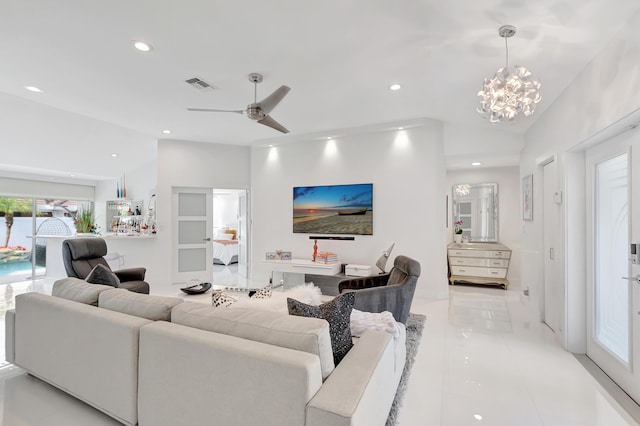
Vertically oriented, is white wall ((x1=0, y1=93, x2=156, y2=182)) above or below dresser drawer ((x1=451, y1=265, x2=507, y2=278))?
above

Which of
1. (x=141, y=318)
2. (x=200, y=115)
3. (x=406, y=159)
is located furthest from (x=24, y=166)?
(x=406, y=159)

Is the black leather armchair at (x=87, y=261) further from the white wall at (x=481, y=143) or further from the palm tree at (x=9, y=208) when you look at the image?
the white wall at (x=481, y=143)

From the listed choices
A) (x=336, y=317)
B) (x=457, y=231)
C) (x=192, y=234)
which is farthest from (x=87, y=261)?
(x=457, y=231)

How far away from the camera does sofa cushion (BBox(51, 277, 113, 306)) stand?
7.14 feet

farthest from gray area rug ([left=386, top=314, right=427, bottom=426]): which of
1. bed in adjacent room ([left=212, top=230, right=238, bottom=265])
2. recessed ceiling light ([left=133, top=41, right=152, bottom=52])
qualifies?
bed in adjacent room ([left=212, top=230, right=238, bottom=265])

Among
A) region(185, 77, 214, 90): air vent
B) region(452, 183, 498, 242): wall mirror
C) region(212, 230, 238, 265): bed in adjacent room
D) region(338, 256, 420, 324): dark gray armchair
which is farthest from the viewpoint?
region(212, 230, 238, 265): bed in adjacent room

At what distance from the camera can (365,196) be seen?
522 cm

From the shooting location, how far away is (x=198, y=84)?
11.4 ft

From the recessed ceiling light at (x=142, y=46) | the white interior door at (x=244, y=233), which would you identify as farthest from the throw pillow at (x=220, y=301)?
the white interior door at (x=244, y=233)

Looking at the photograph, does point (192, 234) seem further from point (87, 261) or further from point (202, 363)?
point (202, 363)

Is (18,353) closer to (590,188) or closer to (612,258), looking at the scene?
(612,258)

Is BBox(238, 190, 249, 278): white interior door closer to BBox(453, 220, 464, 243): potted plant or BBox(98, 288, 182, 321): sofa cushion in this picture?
BBox(98, 288, 182, 321): sofa cushion

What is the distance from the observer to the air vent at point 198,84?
338cm

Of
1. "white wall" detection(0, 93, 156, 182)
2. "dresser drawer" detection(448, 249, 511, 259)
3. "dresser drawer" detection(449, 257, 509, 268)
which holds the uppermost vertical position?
"white wall" detection(0, 93, 156, 182)
